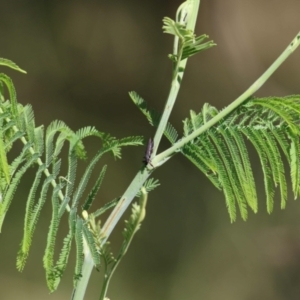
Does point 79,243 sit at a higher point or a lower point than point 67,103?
lower

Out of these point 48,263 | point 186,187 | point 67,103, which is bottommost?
point 48,263

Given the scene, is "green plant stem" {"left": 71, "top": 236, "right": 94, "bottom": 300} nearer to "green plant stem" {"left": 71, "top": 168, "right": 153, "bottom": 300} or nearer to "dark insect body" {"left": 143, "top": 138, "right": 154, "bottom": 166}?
"green plant stem" {"left": 71, "top": 168, "right": 153, "bottom": 300}

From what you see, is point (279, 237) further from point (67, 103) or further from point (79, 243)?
point (79, 243)

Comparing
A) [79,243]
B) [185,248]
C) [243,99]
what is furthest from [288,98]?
[185,248]

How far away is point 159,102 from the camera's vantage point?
1417 mm

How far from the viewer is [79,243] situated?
46cm

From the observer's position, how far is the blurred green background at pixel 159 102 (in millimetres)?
1391

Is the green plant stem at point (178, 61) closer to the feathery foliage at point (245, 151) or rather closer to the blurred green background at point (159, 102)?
the feathery foliage at point (245, 151)

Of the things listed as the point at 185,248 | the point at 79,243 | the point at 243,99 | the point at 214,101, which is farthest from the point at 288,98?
the point at 185,248

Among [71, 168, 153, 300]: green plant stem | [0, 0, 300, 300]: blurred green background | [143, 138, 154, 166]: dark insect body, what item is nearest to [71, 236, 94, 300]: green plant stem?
[71, 168, 153, 300]: green plant stem

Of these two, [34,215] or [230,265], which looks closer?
[34,215]

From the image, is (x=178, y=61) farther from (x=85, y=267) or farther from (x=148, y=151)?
(x=85, y=267)

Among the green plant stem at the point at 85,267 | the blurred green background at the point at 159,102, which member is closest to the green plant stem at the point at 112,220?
the green plant stem at the point at 85,267

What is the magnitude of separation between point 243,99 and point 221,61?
3.36ft
